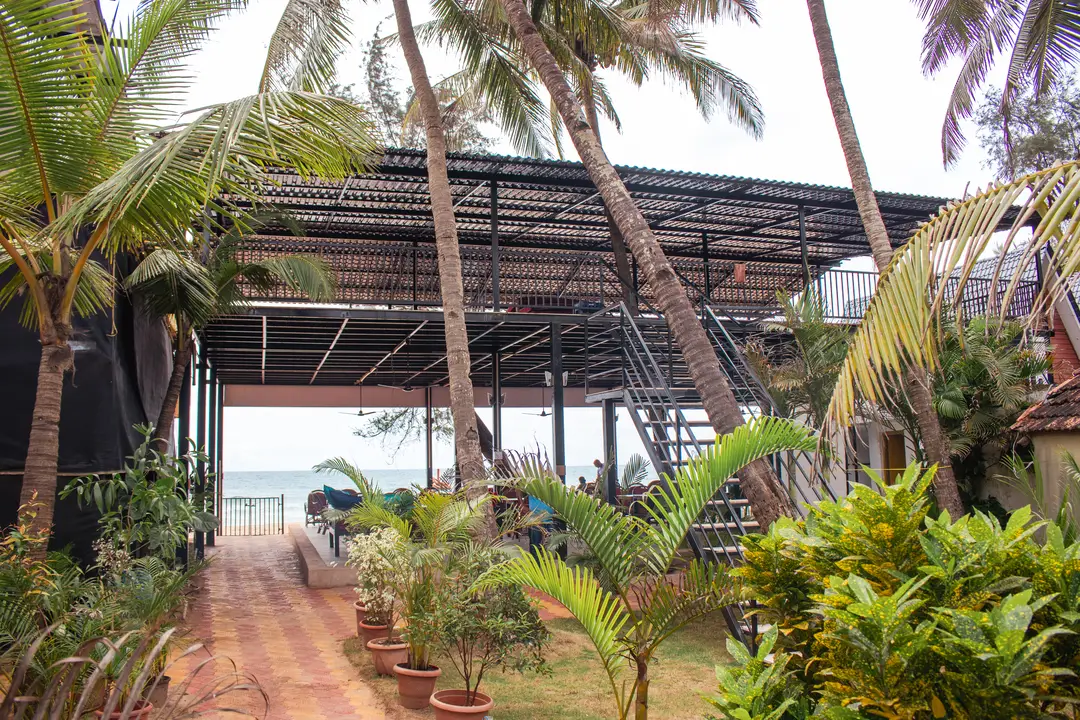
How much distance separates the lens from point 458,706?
493 cm

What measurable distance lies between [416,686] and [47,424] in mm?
2790

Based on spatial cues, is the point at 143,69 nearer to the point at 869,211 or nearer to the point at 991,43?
the point at 869,211

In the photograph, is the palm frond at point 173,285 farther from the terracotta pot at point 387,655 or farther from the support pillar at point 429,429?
the support pillar at point 429,429

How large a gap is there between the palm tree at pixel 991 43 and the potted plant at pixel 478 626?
8743 mm

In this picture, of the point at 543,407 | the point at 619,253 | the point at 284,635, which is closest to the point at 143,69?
the point at 284,635

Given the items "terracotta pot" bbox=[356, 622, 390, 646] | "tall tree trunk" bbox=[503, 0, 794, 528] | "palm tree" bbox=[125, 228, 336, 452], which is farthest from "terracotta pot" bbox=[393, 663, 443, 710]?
"palm tree" bbox=[125, 228, 336, 452]

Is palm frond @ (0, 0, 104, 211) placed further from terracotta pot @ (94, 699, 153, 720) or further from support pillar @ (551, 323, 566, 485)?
support pillar @ (551, 323, 566, 485)

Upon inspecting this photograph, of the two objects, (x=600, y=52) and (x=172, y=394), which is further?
(x=600, y=52)

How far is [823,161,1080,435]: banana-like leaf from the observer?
2570 millimetres

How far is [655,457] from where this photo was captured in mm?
7859

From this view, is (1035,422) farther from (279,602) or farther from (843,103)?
(279,602)

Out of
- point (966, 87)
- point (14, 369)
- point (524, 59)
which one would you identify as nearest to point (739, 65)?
point (966, 87)

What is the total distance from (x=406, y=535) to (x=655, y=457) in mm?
2773

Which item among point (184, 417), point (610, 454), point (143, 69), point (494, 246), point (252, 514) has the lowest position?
point (252, 514)
